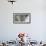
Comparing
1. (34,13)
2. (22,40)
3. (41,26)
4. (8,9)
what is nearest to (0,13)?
(8,9)

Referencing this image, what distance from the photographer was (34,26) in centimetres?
545

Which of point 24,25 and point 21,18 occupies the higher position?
point 21,18

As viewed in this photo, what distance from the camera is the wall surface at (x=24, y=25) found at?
5.44 metres

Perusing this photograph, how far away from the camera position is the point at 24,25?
5.48 meters

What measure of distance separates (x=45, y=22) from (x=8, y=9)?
156 centimetres

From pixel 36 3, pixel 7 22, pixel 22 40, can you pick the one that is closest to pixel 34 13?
pixel 36 3

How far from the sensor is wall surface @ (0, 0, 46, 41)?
5.44 metres

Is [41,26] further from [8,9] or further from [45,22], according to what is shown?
[8,9]

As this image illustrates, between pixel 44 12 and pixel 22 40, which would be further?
pixel 44 12

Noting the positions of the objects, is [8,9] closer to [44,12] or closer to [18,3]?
[18,3]

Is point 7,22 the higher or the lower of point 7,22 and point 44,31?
the higher

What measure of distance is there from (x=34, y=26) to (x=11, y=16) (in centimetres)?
100

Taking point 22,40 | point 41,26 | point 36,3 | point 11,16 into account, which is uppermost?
point 36,3

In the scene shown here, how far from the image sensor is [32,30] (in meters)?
5.45
